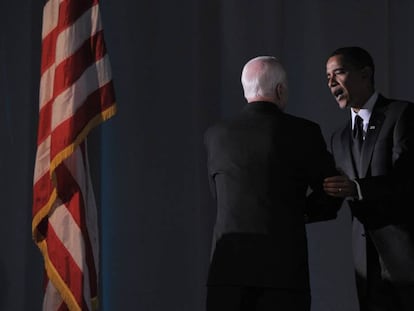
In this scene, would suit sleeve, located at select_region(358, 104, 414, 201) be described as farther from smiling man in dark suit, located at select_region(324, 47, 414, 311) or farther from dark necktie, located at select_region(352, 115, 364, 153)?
dark necktie, located at select_region(352, 115, 364, 153)

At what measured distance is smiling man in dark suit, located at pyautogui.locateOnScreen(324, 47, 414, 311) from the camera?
2416 mm

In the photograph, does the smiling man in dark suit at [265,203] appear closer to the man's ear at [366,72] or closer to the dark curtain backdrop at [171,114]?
the man's ear at [366,72]

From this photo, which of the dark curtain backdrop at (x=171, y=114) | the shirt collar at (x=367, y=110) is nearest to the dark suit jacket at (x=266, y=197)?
the shirt collar at (x=367, y=110)

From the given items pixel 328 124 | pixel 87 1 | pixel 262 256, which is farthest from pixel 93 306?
pixel 328 124

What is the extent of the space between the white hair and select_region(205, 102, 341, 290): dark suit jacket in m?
0.04

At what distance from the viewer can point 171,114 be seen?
3.69 metres

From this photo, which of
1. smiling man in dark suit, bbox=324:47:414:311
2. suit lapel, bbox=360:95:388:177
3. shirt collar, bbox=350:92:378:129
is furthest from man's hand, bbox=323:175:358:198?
shirt collar, bbox=350:92:378:129

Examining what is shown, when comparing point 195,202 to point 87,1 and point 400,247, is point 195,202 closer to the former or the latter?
point 87,1

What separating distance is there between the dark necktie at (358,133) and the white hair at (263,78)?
1.32ft

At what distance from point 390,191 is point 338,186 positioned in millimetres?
212

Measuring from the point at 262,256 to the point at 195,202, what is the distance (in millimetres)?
1468

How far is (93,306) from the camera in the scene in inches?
114

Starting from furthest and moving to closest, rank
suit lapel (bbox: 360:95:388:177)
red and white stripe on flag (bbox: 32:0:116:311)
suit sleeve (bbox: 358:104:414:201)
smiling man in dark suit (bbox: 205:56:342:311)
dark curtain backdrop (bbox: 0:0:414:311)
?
dark curtain backdrop (bbox: 0:0:414:311)
red and white stripe on flag (bbox: 32:0:116:311)
suit lapel (bbox: 360:95:388:177)
suit sleeve (bbox: 358:104:414:201)
smiling man in dark suit (bbox: 205:56:342:311)

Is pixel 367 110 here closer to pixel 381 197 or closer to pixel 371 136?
pixel 371 136
